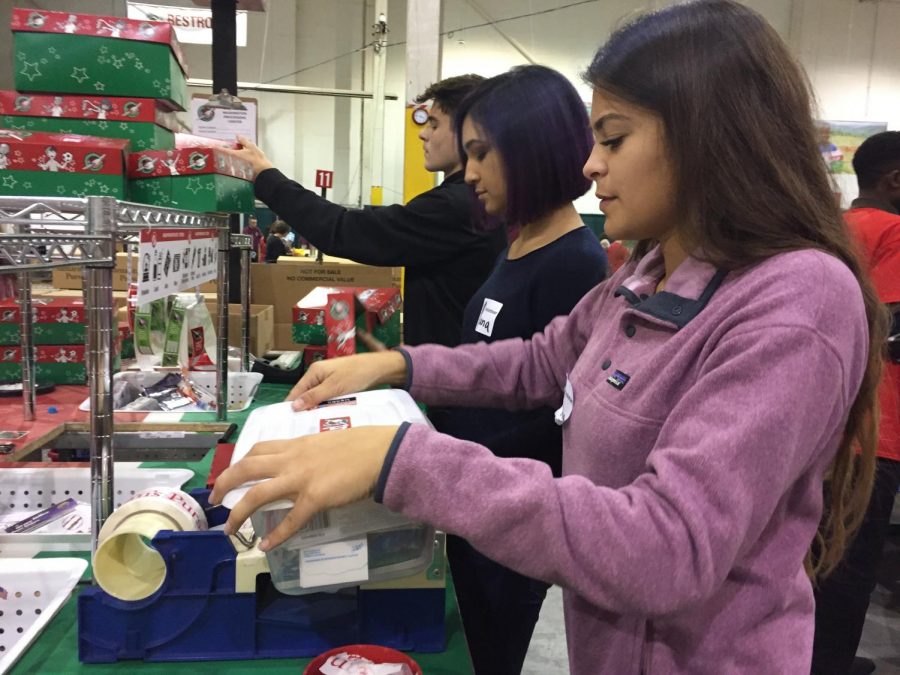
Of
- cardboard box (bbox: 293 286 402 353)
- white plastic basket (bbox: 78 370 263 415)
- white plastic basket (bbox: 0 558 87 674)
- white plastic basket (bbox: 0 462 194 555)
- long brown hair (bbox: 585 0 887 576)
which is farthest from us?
white plastic basket (bbox: 78 370 263 415)

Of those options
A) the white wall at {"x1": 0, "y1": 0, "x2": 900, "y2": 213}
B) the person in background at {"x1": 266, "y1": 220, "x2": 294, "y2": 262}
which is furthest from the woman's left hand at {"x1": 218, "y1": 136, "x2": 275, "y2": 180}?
the white wall at {"x1": 0, "y1": 0, "x2": 900, "y2": 213}

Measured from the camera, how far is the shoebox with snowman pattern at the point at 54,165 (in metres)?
1.46

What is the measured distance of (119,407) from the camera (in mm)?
2041

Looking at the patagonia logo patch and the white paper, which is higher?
the patagonia logo patch

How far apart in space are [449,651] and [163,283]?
2.99 ft

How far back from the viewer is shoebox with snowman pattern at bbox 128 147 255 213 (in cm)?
160

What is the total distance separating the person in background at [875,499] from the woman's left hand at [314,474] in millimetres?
1920

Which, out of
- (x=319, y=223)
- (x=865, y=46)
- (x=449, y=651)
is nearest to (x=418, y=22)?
(x=319, y=223)

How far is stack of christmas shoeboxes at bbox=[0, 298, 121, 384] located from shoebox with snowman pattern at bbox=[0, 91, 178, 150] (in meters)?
0.79

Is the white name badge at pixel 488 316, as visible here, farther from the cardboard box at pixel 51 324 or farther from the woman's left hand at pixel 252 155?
the cardboard box at pixel 51 324

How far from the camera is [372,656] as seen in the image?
32.3 inches

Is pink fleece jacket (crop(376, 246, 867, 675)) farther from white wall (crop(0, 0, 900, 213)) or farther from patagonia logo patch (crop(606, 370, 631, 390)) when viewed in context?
white wall (crop(0, 0, 900, 213))

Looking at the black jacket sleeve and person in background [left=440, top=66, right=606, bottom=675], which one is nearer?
person in background [left=440, top=66, right=606, bottom=675]

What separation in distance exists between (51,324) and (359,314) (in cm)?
109
